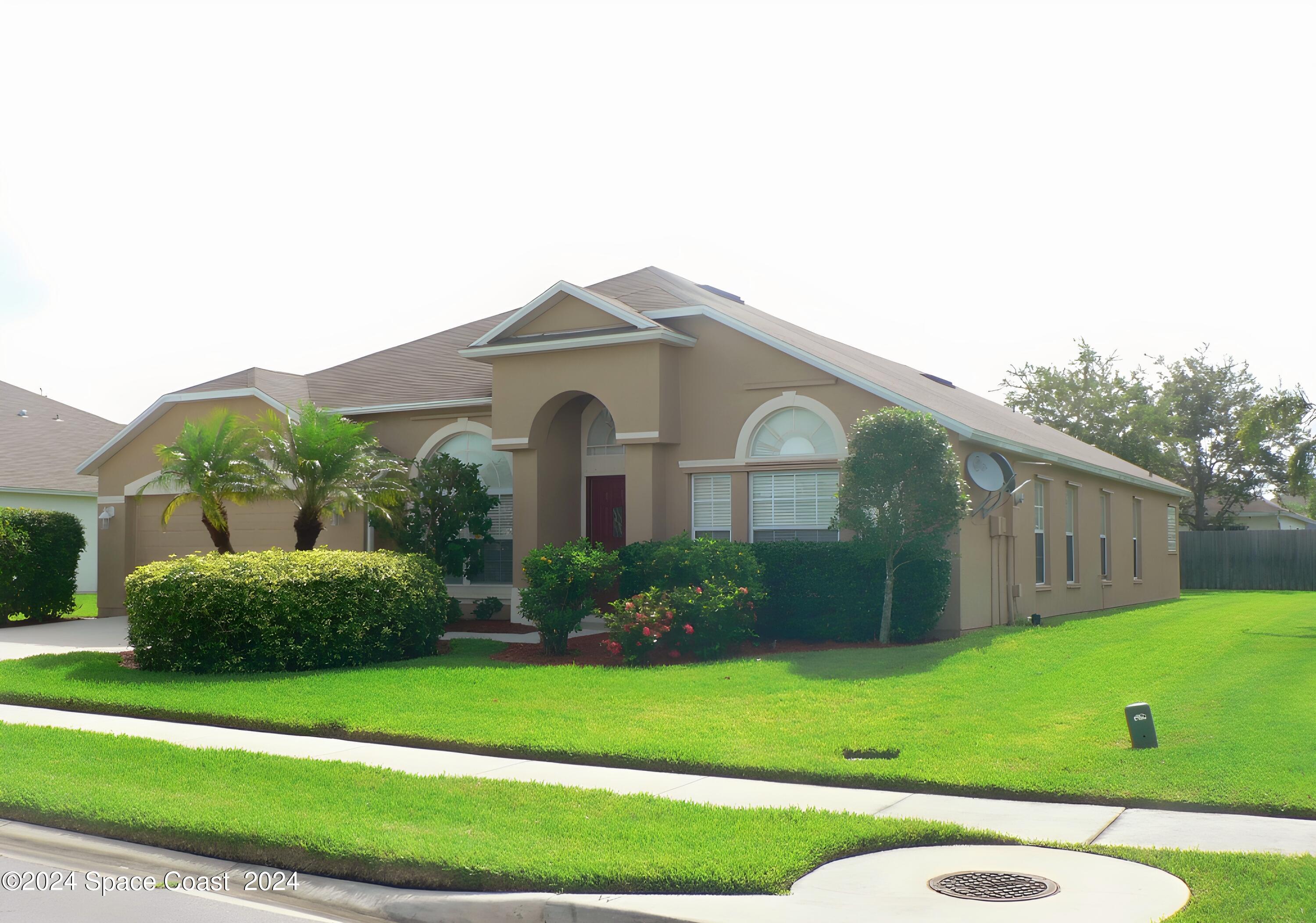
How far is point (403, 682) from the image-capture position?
501 inches

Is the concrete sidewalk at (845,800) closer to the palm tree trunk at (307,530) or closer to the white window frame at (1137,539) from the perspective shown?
the palm tree trunk at (307,530)

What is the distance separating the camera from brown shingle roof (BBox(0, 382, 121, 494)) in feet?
99.7

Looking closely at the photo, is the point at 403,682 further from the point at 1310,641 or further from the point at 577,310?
the point at 1310,641

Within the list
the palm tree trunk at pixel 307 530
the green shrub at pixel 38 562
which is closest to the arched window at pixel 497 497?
the palm tree trunk at pixel 307 530

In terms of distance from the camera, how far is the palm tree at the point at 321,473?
17.4 m

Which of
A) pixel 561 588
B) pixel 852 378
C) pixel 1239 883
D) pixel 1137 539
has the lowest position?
pixel 1239 883

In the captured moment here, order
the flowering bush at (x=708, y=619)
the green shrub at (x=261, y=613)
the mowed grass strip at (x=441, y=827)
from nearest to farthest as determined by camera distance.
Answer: the mowed grass strip at (x=441, y=827)
the green shrub at (x=261, y=613)
the flowering bush at (x=708, y=619)

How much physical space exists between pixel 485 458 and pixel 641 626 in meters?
7.29

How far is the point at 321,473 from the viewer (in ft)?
57.0

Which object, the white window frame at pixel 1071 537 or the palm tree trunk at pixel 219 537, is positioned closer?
the palm tree trunk at pixel 219 537

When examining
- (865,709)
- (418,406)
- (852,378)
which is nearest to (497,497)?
(418,406)

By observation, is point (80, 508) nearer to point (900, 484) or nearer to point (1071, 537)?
point (900, 484)

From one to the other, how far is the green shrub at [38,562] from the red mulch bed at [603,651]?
11.4 meters

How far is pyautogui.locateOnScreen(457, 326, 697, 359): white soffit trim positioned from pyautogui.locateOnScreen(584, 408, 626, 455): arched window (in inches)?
80.4
